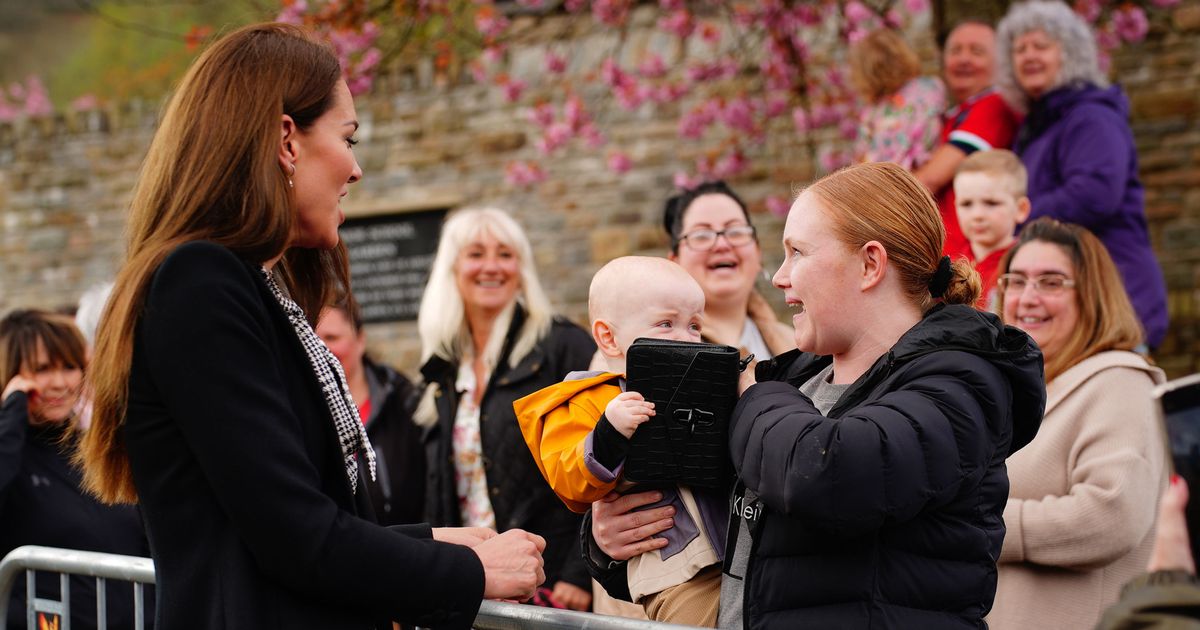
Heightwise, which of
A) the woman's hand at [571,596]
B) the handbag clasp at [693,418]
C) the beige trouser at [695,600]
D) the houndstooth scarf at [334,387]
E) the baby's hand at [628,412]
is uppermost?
the houndstooth scarf at [334,387]

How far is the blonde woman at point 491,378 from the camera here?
460cm

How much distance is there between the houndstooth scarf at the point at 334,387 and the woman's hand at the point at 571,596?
220cm

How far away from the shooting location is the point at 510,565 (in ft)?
7.58

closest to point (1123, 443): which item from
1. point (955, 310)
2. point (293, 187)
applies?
point (955, 310)

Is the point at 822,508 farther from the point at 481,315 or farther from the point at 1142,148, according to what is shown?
the point at 1142,148

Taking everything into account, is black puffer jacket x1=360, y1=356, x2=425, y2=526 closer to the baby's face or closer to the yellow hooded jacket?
the yellow hooded jacket

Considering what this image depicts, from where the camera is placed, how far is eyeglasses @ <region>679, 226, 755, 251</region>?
441 centimetres

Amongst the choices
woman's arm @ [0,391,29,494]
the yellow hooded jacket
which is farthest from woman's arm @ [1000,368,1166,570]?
woman's arm @ [0,391,29,494]

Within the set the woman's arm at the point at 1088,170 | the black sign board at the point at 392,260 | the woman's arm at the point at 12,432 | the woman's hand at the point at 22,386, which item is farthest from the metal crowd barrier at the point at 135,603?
the black sign board at the point at 392,260

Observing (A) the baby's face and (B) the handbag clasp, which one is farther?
(A) the baby's face

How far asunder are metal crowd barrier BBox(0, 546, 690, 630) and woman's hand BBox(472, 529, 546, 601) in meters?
0.10

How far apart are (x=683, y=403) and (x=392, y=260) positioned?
389 inches

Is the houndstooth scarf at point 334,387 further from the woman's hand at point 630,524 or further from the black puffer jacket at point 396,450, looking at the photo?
the black puffer jacket at point 396,450

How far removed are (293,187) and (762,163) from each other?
27.4 feet
